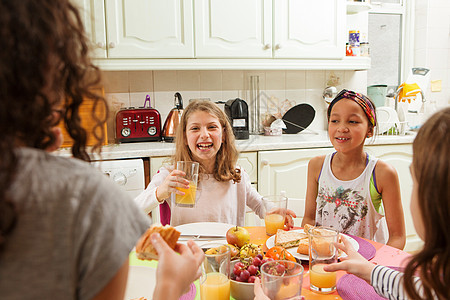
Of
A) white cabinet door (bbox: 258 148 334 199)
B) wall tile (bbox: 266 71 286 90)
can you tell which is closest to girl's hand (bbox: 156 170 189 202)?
white cabinet door (bbox: 258 148 334 199)

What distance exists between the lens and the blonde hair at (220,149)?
1.81 m

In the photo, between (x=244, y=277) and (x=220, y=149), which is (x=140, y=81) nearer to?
(x=220, y=149)

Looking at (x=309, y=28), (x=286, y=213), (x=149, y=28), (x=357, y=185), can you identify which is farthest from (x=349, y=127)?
(x=149, y=28)

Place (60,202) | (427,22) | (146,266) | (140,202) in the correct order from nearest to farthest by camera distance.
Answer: (60,202) < (146,266) < (140,202) < (427,22)

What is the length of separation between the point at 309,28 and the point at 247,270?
7.63 ft

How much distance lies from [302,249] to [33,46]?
3.04ft

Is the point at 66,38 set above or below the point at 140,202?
above

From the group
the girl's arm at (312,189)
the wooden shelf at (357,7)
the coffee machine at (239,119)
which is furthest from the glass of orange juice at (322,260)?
the wooden shelf at (357,7)

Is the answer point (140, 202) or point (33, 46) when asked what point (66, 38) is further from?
point (140, 202)

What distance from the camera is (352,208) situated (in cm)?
159

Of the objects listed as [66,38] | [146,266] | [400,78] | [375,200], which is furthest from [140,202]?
[400,78]

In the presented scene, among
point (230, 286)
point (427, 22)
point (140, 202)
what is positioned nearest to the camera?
point (230, 286)

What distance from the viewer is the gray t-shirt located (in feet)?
1.28

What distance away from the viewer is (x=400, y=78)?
356cm
